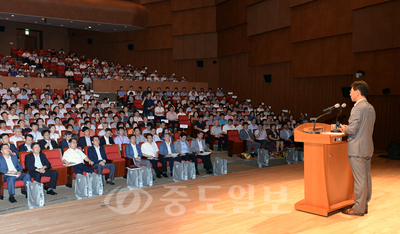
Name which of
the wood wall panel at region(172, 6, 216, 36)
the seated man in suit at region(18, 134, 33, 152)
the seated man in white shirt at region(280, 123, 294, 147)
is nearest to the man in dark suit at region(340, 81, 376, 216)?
the seated man in suit at region(18, 134, 33, 152)

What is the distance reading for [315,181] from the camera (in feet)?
8.45

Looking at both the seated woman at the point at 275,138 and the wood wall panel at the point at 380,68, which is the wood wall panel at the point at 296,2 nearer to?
the wood wall panel at the point at 380,68

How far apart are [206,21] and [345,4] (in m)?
5.77

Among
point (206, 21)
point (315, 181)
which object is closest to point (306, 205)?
point (315, 181)

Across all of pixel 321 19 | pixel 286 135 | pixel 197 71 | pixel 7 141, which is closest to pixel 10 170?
pixel 7 141

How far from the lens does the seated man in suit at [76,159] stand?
4.60 meters

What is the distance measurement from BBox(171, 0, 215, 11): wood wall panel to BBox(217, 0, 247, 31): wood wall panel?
487 mm

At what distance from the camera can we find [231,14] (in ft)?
38.1

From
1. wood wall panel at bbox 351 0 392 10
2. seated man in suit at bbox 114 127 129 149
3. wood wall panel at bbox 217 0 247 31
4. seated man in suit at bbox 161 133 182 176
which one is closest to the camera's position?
seated man in suit at bbox 161 133 182 176

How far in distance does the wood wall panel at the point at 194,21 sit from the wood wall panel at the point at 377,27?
588cm

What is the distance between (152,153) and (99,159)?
2.79 feet

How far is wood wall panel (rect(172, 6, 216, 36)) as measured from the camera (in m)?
12.5

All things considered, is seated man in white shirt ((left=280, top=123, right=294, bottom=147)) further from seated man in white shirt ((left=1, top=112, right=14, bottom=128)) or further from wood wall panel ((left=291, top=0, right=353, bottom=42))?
seated man in white shirt ((left=1, top=112, right=14, bottom=128))

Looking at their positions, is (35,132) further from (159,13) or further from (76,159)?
(159,13)
